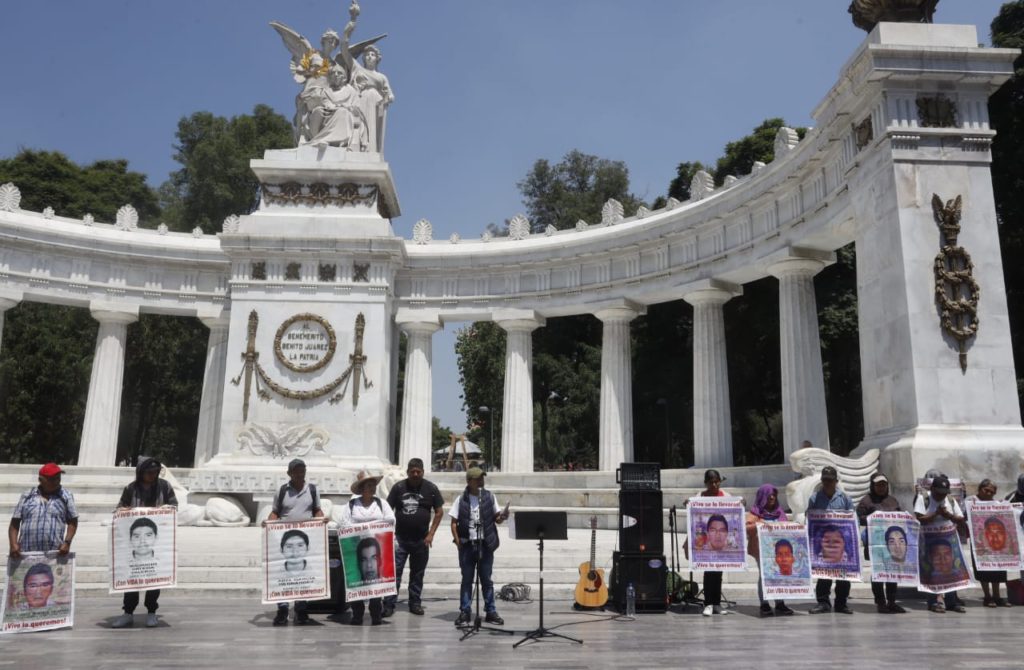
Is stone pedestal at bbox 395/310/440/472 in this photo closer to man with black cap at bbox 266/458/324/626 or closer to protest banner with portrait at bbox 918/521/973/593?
man with black cap at bbox 266/458/324/626

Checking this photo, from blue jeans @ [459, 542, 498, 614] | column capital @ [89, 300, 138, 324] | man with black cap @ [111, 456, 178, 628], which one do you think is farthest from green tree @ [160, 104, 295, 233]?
blue jeans @ [459, 542, 498, 614]

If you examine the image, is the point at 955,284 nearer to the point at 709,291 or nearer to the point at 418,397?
the point at 709,291

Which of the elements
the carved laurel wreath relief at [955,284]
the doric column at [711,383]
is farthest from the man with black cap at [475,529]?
the doric column at [711,383]

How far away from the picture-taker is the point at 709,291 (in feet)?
119

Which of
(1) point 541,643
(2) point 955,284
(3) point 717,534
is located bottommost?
(1) point 541,643

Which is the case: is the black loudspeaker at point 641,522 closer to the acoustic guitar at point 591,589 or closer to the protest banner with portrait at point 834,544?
the acoustic guitar at point 591,589

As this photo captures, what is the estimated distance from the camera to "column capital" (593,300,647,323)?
39.7 meters

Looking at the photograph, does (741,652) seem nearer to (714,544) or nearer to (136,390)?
(714,544)

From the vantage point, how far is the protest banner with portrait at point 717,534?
604 inches

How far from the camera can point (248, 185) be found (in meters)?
71.0

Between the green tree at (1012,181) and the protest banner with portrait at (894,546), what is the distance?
27653 mm

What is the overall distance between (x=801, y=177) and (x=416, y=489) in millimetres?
21149

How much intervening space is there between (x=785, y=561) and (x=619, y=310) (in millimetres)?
25232

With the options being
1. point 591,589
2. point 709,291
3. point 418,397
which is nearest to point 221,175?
point 418,397
